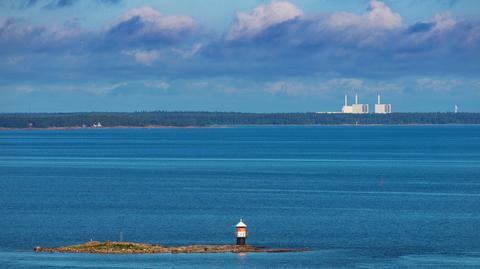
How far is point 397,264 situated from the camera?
46.9 meters

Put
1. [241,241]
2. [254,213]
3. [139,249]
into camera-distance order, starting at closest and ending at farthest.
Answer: [139,249] → [241,241] → [254,213]

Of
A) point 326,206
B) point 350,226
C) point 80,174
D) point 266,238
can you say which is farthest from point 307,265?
point 80,174

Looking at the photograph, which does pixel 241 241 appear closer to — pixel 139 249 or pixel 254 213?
pixel 139 249

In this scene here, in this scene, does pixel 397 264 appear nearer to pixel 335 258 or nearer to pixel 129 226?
pixel 335 258

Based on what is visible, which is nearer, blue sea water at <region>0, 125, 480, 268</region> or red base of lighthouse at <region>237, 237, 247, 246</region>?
blue sea water at <region>0, 125, 480, 268</region>

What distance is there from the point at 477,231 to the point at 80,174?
199ft

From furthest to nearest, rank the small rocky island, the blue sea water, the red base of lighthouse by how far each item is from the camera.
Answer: the red base of lighthouse, the small rocky island, the blue sea water

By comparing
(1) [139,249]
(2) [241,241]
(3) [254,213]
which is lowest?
(3) [254,213]

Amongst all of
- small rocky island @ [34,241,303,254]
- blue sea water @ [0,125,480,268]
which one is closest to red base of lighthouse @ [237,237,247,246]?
small rocky island @ [34,241,303,254]

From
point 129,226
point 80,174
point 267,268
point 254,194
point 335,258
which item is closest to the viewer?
point 267,268

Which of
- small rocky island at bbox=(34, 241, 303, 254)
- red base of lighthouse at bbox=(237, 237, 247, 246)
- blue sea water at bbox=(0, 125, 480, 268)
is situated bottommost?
blue sea water at bbox=(0, 125, 480, 268)

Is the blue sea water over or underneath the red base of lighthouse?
underneath

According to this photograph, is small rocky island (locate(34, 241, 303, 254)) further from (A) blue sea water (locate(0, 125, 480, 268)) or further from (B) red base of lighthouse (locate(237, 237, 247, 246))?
(A) blue sea water (locate(0, 125, 480, 268))

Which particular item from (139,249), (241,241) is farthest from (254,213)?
(139,249)
